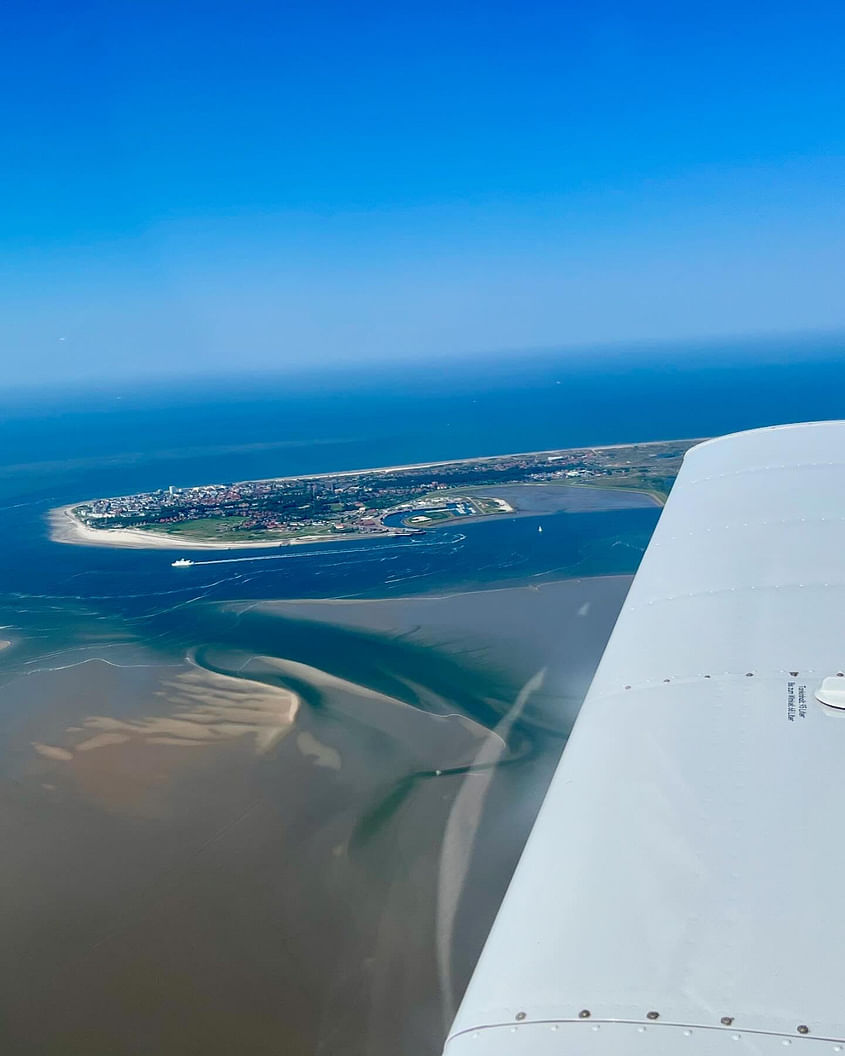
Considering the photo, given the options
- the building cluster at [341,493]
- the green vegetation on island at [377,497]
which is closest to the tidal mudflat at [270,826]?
the green vegetation on island at [377,497]

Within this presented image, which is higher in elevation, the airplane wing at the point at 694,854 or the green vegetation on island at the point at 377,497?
the airplane wing at the point at 694,854

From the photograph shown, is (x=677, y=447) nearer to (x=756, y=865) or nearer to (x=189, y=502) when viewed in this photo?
(x=189, y=502)

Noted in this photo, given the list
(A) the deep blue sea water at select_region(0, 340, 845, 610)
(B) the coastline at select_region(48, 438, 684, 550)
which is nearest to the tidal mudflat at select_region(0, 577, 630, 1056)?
(A) the deep blue sea water at select_region(0, 340, 845, 610)

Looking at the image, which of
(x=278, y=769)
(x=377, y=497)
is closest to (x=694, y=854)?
(x=278, y=769)

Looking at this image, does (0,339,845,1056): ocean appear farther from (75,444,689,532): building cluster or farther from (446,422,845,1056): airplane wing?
(446,422,845,1056): airplane wing

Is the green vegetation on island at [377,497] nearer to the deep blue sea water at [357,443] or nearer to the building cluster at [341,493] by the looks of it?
the building cluster at [341,493]

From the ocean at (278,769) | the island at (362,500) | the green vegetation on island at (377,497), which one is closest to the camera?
the ocean at (278,769)
